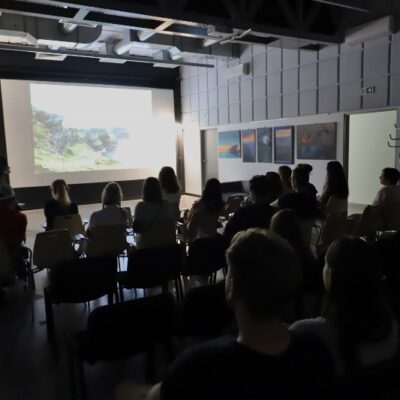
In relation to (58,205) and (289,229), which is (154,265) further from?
(58,205)

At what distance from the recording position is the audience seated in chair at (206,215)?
168 inches

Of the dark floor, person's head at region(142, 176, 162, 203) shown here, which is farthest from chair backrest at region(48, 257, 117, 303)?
person's head at region(142, 176, 162, 203)

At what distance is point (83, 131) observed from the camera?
397 inches

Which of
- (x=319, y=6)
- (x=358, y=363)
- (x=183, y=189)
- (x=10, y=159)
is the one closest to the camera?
(x=358, y=363)

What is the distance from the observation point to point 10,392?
2.37m

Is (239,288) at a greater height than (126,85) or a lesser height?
lesser

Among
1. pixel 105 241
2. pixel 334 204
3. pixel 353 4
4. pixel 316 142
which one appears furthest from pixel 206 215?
pixel 316 142

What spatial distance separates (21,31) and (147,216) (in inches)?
186

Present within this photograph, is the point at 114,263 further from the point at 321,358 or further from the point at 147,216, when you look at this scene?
the point at 321,358

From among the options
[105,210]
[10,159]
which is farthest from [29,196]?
[105,210]

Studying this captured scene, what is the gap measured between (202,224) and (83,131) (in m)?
6.82

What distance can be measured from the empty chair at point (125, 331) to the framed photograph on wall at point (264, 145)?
7.55 m

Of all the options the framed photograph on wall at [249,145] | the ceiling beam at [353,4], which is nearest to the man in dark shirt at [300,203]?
the ceiling beam at [353,4]

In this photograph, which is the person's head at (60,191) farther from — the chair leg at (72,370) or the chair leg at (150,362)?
the chair leg at (150,362)
